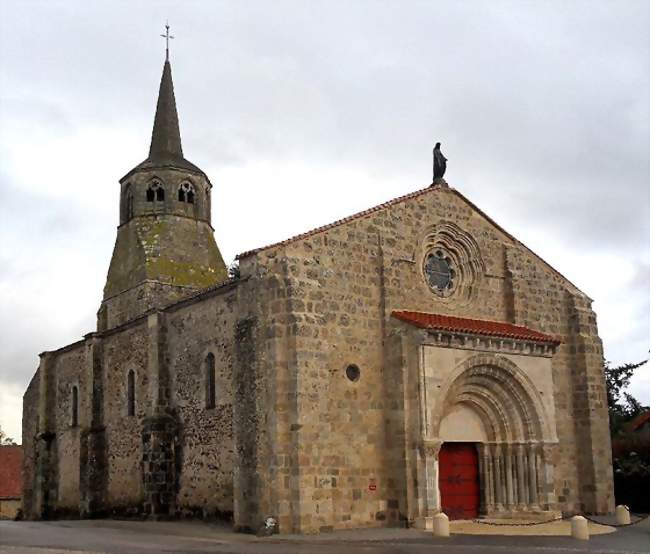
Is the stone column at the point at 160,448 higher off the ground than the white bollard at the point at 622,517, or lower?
higher

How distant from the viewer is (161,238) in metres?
34.2

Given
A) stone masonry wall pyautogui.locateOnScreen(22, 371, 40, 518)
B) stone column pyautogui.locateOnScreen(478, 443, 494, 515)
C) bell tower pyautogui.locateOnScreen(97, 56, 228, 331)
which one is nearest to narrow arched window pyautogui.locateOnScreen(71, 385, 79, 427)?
bell tower pyautogui.locateOnScreen(97, 56, 228, 331)

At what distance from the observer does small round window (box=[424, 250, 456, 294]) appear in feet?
80.9

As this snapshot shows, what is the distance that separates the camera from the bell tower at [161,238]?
3341cm

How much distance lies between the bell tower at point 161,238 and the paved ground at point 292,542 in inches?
501

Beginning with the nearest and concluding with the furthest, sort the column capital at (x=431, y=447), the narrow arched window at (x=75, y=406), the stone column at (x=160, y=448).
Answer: the column capital at (x=431, y=447) < the stone column at (x=160, y=448) < the narrow arched window at (x=75, y=406)

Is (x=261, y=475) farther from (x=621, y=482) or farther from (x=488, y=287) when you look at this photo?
(x=621, y=482)

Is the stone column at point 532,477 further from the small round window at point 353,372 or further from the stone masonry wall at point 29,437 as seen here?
the stone masonry wall at point 29,437

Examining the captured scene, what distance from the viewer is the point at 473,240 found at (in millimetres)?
25844

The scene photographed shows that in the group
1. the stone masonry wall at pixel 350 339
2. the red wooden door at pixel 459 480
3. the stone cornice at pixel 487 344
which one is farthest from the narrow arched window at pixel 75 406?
the stone cornice at pixel 487 344

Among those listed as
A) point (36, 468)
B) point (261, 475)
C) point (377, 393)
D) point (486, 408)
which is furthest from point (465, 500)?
point (36, 468)

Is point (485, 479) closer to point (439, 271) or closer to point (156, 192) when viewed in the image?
point (439, 271)

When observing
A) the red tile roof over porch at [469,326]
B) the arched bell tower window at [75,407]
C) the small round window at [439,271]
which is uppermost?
the small round window at [439,271]

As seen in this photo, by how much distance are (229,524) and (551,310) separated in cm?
1232
